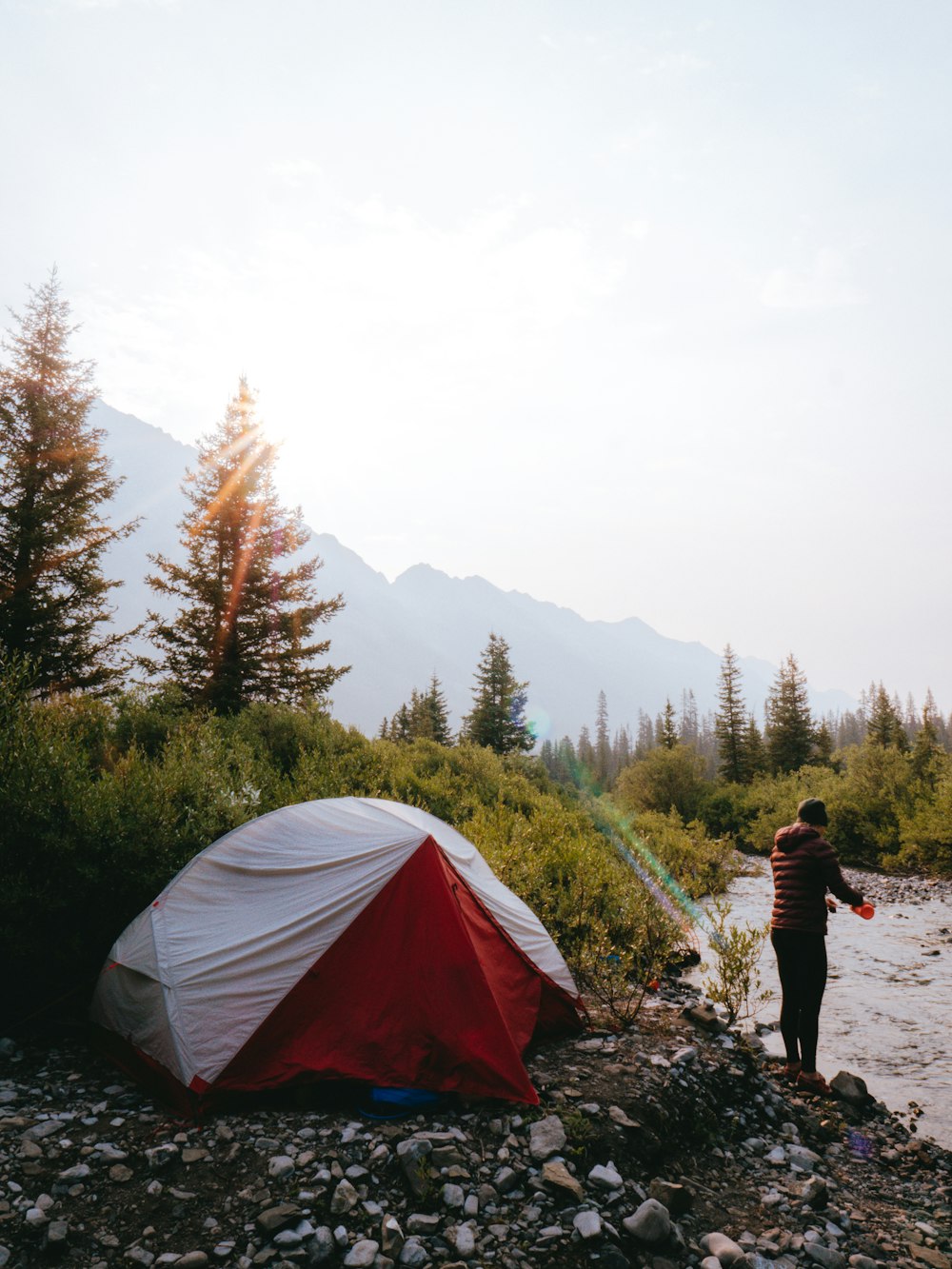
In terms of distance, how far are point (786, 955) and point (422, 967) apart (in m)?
4.14

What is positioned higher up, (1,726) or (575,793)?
(1,726)

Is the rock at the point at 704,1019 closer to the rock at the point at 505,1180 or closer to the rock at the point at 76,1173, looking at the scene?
the rock at the point at 505,1180

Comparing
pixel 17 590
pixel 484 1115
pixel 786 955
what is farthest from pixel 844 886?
pixel 17 590

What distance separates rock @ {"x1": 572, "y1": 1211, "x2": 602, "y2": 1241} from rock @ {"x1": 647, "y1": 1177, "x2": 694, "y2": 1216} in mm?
557

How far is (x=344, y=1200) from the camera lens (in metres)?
4.31

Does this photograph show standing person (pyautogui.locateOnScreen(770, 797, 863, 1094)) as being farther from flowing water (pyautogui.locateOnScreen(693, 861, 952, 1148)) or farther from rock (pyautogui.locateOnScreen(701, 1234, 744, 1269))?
rock (pyautogui.locateOnScreen(701, 1234, 744, 1269))

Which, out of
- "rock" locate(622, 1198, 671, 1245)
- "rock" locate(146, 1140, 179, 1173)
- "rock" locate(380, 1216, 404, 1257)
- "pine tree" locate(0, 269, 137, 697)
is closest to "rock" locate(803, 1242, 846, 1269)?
"rock" locate(622, 1198, 671, 1245)

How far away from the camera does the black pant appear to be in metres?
7.10

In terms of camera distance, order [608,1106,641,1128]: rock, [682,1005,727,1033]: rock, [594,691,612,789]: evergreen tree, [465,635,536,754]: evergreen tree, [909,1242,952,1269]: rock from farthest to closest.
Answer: [594,691,612,789]: evergreen tree, [465,635,536,754]: evergreen tree, [682,1005,727,1033]: rock, [608,1106,641,1128]: rock, [909,1242,952,1269]: rock

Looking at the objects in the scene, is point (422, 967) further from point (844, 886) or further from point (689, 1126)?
point (844, 886)

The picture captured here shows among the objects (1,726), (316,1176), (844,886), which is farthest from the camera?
(1,726)

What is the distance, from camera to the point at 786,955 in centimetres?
734

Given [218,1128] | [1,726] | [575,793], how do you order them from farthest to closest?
[575,793], [1,726], [218,1128]

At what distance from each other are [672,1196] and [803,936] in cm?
342
